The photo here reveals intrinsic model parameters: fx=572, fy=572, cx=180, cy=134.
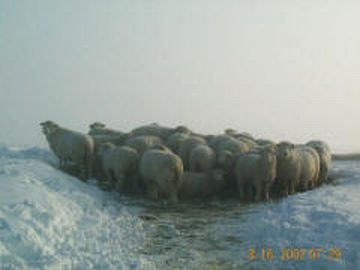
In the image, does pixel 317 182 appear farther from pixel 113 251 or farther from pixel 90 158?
pixel 113 251

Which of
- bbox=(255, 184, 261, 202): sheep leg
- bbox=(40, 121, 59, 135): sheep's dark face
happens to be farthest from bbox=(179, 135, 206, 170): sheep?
bbox=(40, 121, 59, 135): sheep's dark face

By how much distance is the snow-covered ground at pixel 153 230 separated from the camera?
850 centimetres

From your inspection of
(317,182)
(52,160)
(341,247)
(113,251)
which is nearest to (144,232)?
(113,251)

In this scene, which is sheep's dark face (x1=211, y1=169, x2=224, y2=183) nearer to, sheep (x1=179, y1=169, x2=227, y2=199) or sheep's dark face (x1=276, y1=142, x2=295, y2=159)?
sheep (x1=179, y1=169, x2=227, y2=199)

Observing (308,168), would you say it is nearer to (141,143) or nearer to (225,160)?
(225,160)

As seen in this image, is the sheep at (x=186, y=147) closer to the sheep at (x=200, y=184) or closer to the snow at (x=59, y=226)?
the sheep at (x=200, y=184)

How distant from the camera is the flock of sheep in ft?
53.1

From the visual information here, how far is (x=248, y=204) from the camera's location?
15.4 m

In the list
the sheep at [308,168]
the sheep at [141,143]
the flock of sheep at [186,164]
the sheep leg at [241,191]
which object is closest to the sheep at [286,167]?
the flock of sheep at [186,164]

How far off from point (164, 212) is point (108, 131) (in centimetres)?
803
